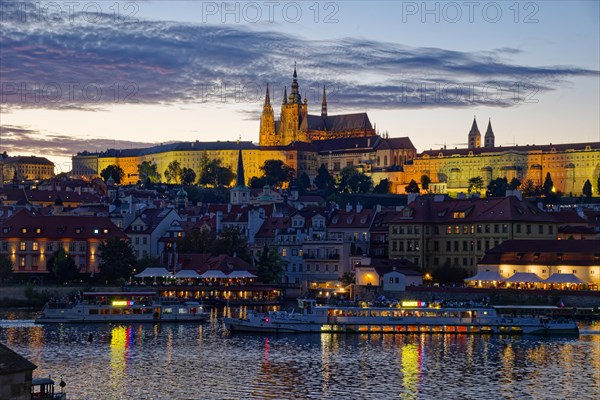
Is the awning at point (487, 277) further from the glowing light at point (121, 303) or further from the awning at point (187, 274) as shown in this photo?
the glowing light at point (121, 303)

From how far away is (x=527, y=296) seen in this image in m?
90.5

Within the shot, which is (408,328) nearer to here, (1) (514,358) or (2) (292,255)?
(1) (514,358)

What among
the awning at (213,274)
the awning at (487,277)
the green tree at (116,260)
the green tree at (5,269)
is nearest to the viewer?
the awning at (487,277)

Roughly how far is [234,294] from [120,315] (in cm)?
2068

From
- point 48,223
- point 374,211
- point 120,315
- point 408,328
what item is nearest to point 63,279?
point 48,223

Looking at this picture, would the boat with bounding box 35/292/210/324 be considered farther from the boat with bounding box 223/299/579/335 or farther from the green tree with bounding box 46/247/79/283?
the green tree with bounding box 46/247/79/283

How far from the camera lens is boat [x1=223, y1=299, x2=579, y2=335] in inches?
3036

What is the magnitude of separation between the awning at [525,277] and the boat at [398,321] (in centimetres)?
1341

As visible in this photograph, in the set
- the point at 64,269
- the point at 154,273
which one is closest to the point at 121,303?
the point at 154,273

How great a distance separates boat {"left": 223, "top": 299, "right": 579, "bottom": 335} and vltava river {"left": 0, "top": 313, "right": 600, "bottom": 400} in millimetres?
1834

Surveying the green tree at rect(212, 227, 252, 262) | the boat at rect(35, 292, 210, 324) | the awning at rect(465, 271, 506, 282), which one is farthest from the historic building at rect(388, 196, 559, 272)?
the boat at rect(35, 292, 210, 324)

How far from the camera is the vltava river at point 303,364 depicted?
50.5 meters

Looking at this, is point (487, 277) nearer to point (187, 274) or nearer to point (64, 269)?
point (187, 274)

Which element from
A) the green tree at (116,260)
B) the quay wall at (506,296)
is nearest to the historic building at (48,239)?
the green tree at (116,260)
